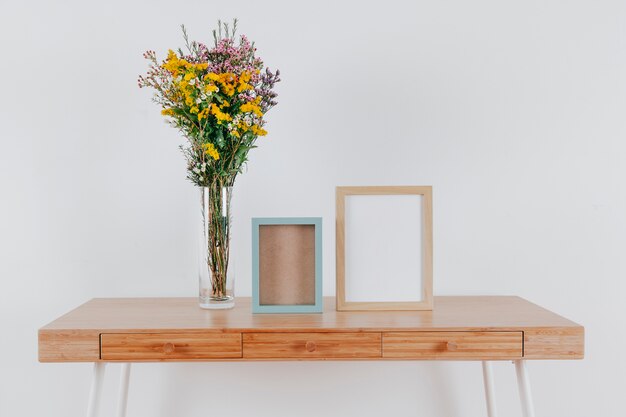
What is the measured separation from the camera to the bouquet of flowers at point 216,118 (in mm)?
1751

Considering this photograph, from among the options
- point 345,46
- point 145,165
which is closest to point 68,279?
point 145,165

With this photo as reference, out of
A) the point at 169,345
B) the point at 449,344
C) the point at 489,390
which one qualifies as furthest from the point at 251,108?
the point at 489,390

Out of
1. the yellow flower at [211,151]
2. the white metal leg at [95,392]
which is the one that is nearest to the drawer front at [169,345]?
the white metal leg at [95,392]

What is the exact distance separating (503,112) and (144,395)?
1.52 m

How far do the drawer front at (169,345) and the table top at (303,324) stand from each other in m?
0.01

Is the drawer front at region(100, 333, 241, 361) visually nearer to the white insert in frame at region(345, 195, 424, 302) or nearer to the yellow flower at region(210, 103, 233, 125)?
the white insert in frame at region(345, 195, 424, 302)

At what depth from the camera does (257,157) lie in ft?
7.18

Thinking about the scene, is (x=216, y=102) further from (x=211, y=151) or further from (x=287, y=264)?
(x=287, y=264)

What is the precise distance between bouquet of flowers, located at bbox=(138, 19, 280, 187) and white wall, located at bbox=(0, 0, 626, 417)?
1.20ft

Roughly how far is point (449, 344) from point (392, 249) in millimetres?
326

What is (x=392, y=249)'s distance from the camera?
185 cm

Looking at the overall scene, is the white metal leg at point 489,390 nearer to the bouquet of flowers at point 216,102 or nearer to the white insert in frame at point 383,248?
the white insert in frame at point 383,248

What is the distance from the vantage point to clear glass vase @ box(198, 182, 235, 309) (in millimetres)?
1824

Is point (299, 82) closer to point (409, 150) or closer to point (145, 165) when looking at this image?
point (409, 150)
